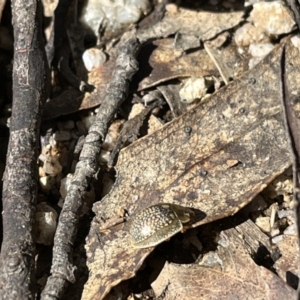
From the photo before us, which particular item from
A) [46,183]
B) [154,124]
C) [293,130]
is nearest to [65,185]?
[46,183]

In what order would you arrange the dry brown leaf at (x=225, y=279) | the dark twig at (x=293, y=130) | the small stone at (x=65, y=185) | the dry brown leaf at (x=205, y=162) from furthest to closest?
the small stone at (x=65, y=185) → the dry brown leaf at (x=205, y=162) → the dry brown leaf at (x=225, y=279) → the dark twig at (x=293, y=130)

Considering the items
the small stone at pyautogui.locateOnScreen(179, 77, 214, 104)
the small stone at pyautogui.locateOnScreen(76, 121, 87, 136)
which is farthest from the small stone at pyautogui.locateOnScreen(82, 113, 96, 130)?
the small stone at pyautogui.locateOnScreen(179, 77, 214, 104)

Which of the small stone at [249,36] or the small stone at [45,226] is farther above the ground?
the small stone at [249,36]

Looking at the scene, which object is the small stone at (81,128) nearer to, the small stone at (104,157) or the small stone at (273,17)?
the small stone at (104,157)

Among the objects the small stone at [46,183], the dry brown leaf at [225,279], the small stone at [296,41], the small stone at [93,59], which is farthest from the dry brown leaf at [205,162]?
the small stone at [93,59]

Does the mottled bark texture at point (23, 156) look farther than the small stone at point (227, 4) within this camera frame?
No

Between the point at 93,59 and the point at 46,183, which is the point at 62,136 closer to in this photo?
the point at 46,183

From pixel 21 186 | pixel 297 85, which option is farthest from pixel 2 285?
pixel 297 85
